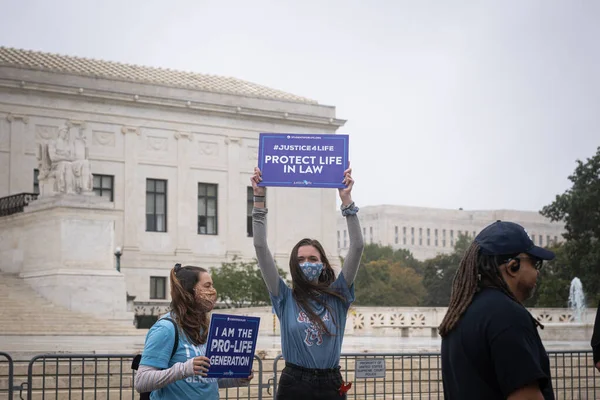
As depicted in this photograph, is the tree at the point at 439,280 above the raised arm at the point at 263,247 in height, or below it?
below

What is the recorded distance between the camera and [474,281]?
4348mm

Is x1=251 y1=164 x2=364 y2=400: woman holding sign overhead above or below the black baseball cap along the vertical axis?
below

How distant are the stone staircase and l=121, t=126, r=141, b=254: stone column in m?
18.8

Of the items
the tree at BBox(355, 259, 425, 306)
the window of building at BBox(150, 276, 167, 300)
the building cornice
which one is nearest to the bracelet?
the building cornice

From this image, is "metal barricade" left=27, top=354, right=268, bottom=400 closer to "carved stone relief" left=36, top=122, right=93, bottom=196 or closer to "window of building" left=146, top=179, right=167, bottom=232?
"carved stone relief" left=36, top=122, right=93, bottom=196

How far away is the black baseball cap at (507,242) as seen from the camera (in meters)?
4.32

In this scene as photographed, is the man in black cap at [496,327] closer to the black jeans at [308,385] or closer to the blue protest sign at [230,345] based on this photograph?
the blue protest sign at [230,345]

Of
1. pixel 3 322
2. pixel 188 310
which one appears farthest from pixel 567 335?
pixel 188 310

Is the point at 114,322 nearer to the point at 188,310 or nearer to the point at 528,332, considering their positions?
the point at 188,310

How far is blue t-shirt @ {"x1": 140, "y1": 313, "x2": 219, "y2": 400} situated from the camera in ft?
18.6

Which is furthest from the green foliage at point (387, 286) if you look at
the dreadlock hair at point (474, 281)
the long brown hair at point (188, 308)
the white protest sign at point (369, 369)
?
the dreadlock hair at point (474, 281)

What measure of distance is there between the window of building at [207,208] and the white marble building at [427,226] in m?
90.5

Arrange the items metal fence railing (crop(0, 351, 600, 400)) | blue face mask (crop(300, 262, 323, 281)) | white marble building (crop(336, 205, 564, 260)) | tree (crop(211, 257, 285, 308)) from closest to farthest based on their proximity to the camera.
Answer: blue face mask (crop(300, 262, 323, 281))
metal fence railing (crop(0, 351, 600, 400))
tree (crop(211, 257, 285, 308))
white marble building (crop(336, 205, 564, 260))

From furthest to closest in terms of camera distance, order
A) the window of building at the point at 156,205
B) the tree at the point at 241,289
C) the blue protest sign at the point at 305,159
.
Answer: the window of building at the point at 156,205
the tree at the point at 241,289
the blue protest sign at the point at 305,159
